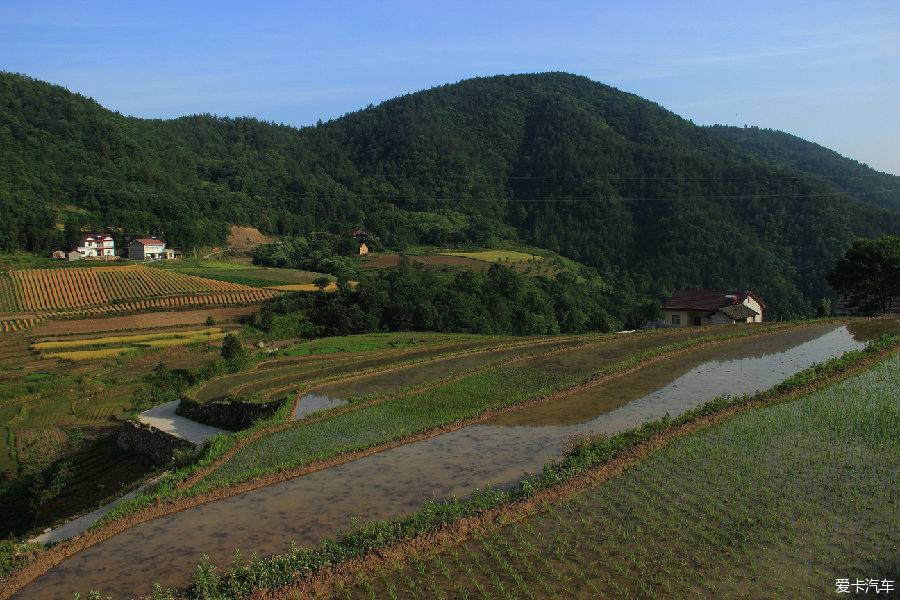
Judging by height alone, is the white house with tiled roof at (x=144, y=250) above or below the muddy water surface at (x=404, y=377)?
above

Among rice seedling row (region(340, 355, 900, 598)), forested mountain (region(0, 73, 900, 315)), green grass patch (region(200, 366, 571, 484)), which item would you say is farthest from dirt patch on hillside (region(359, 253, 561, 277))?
rice seedling row (region(340, 355, 900, 598))

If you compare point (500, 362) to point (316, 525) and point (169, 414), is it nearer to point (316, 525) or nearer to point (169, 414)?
point (169, 414)

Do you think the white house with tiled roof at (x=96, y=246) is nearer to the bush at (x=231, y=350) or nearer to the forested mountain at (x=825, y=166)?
the bush at (x=231, y=350)

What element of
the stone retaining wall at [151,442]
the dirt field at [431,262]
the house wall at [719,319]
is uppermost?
the dirt field at [431,262]

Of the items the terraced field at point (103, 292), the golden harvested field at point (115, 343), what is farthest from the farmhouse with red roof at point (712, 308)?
the terraced field at point (103, 292)

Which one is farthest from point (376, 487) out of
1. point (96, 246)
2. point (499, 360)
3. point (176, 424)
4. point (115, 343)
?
point (96, 246)

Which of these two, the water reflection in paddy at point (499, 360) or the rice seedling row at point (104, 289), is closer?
the water reflection in paddy at point (499, 360)

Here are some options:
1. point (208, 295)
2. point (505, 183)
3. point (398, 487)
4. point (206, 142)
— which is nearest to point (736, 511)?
point (398, 487)
